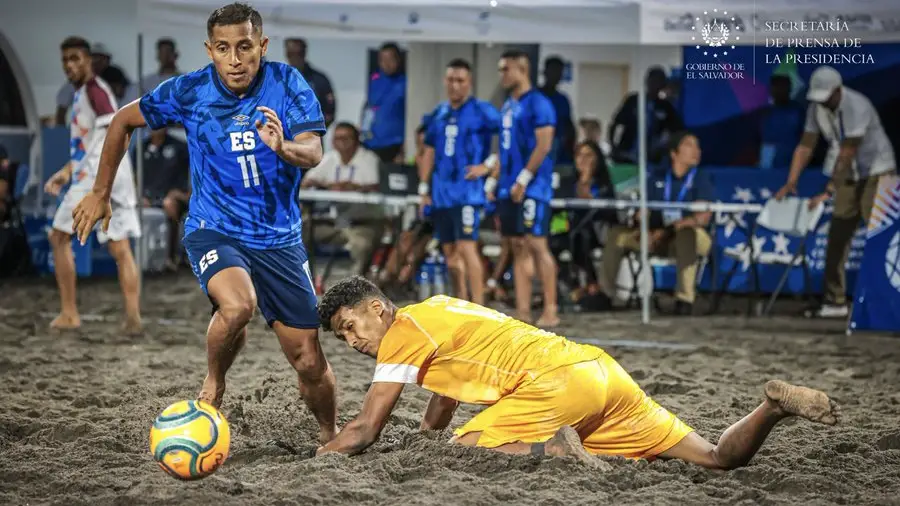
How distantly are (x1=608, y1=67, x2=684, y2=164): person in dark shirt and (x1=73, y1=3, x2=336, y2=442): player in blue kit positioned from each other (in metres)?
9.99

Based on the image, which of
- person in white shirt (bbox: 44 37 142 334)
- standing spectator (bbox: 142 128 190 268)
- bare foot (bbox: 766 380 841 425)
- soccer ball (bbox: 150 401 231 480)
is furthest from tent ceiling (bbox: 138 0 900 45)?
soccer ball (bbox: 150 401 231 480)

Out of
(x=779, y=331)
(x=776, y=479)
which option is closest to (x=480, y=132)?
(x=779, y=331)

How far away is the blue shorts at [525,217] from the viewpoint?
11.1 m

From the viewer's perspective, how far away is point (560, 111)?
15711 mm

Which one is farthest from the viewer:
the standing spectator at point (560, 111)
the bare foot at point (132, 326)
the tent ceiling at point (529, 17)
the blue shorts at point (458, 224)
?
the standing spectator at point (560, 111)

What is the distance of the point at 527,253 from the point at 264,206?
584 cm

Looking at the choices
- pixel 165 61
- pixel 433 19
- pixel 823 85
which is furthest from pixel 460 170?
pixel 165 61

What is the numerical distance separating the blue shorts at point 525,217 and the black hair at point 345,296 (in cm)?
590

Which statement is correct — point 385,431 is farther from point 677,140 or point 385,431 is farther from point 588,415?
point 677,140

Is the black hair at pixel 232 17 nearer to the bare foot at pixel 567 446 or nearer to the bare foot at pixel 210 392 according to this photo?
the bare foot at pixel 210 392

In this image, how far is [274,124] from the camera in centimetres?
517

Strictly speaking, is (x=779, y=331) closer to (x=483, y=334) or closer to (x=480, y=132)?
(x=480, y=132)

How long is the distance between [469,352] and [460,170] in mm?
6234

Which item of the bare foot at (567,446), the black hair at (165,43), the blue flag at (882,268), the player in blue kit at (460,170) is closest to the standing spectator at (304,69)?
the black hair at (165,43)
